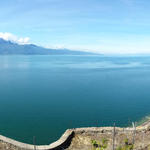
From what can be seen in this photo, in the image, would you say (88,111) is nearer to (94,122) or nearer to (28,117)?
(94,122)

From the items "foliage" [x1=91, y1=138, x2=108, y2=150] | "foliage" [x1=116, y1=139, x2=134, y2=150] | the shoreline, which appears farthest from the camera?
"foliage" [x1=91, y1=138, x2=108, y2=150]

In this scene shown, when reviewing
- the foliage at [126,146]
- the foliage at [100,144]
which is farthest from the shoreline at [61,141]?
the foliage at [126,146]

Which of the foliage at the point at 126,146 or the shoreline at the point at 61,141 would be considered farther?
the foliage at the point at 126,146

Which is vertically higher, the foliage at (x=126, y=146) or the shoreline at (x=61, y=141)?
the shoreline at (x=61, y=141)

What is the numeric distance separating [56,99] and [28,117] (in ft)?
28.0

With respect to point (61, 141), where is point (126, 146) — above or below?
below

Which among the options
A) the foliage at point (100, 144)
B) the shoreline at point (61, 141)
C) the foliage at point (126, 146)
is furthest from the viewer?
the foliage at point (100, 144)

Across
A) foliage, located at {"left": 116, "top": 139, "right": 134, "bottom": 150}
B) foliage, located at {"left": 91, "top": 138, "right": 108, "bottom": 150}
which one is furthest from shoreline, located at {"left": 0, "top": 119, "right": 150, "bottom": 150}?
foliage, located at {"left": 116, "top": 139, "right": 134, "bottom": 150}

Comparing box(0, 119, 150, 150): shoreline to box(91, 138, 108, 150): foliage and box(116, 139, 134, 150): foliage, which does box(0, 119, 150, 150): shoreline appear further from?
box(116, 139, 134, 150): foliage

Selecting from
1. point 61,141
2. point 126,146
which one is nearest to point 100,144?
point 126,146

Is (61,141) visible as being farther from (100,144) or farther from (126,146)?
(126,146)

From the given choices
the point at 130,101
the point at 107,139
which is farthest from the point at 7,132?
the point at 130,101

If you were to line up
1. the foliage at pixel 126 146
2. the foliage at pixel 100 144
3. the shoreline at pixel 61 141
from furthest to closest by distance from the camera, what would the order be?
the foliage at pixel 100 144, the foliage at pixel 126 146, the shoreline at pixel 61 141

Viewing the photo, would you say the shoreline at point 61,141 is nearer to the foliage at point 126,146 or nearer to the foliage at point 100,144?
the foliage at point 100,144
